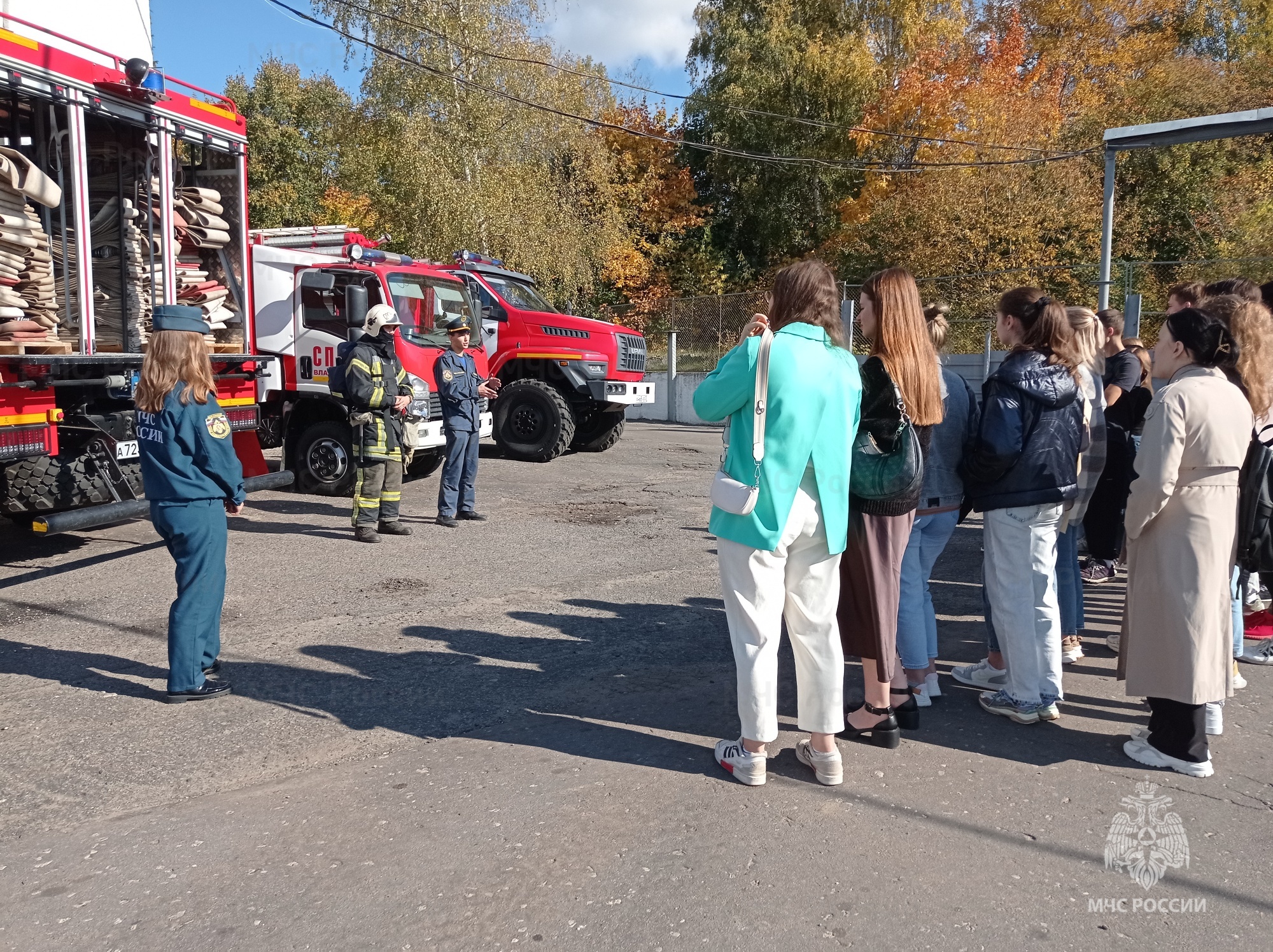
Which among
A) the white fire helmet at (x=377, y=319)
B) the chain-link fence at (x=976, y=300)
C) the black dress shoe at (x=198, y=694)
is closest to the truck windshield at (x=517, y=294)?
the chain-link fence at (x=976, y=300)

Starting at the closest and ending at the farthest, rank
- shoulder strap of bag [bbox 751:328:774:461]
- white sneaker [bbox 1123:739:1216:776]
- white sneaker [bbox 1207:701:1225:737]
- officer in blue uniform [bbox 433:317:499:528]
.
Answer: shoulder strap of bag [bbox 751:328:774:461] → white sneaker [bbox 1123:739:1216:776] → white sneaker [bbox 1207:701:1225:737] → officer in blue uniform [bbox 433:317:499:528]

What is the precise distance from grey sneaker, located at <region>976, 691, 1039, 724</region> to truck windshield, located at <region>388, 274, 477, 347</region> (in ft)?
23.7

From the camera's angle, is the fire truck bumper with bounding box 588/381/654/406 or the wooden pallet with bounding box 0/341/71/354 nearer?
the wooden pallet with bounding box 0/341/71/354

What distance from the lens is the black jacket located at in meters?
4.07

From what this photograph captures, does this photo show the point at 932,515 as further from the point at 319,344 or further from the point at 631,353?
the point at 631,353

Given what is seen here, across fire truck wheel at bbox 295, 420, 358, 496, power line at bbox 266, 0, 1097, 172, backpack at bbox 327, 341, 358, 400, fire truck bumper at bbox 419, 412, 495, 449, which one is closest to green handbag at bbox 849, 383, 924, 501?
backpack at bbox 327, 341, 358, 400

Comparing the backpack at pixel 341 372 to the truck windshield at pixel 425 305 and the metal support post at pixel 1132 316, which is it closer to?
the truck windshield at pixel 425 305

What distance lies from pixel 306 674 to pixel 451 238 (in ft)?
58.2

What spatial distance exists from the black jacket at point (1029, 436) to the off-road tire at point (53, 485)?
198 inches

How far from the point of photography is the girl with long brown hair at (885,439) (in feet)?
12.4

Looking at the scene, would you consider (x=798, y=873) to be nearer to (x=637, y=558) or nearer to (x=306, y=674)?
(x=306, y=674)

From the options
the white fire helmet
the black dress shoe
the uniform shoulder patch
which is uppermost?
the white fire helmet

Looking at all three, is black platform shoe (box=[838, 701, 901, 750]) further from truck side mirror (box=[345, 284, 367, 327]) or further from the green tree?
the green tree

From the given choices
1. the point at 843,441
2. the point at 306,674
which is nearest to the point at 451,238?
the point at 306,674
